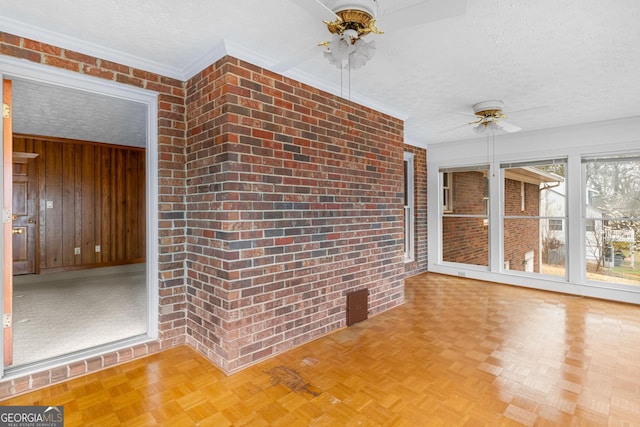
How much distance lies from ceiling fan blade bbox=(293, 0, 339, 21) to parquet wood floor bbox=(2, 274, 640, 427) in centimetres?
218

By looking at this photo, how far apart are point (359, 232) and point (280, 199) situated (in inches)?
44.0

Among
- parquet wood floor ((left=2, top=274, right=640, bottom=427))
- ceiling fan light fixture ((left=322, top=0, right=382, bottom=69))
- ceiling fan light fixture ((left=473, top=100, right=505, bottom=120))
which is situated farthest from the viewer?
ceiling fan light fixture ((left=473, top=100, right=505, bottom=120))

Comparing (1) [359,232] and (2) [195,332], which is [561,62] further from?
(2) [195,332]

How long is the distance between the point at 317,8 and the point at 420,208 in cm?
496

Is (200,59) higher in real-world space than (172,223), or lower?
higher

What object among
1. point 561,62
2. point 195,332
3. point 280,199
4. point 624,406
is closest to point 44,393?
point 195,332

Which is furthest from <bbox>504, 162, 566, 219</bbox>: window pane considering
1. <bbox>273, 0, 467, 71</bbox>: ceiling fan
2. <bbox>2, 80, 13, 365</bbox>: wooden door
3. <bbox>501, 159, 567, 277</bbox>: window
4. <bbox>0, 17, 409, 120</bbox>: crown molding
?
<bbox>2, 80, 13, 365</bbox>: wooden door

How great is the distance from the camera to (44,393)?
2.09m

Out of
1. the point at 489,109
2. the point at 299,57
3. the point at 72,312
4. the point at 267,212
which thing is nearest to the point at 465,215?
the point at 489,109

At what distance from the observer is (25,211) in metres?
5.58

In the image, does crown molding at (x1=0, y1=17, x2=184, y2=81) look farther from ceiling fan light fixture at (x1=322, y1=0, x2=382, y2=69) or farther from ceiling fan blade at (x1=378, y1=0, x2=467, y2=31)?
ceiling fan blade at (x1=378, y1=0, x2=467, y2=31)

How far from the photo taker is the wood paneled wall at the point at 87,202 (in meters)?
5.75

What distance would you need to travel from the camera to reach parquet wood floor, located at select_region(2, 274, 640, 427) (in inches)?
73.7

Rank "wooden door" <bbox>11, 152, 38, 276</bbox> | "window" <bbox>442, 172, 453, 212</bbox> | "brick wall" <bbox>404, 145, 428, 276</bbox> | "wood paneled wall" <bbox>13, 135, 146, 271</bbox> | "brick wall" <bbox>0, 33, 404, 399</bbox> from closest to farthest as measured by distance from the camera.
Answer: "brick wall" <bbox>0, 33, 404, 399</bbox>
"wooden door" <bbox>11, 152, 38, 276</bbox>
"wood paneled wall" <bbox>13, 135, 146, 271</bbox>
"brick wall" <bbox>404, 145, 428, 276</bbox>
"window" <bbox>442, 172, 453, 212</bbox>
